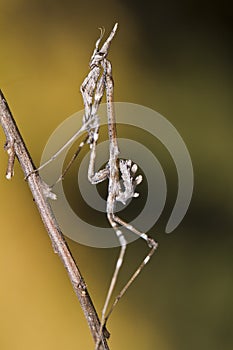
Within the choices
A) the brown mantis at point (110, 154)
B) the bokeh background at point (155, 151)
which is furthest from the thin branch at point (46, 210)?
the bokeh background at point (155, 151)

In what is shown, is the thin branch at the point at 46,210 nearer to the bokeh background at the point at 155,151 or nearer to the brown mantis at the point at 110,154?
the brown mantis at the point at 110,154

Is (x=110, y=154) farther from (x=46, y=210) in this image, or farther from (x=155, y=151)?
(x=155, y=151)

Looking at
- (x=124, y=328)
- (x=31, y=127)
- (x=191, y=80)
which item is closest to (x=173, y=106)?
(x=191, y=80)

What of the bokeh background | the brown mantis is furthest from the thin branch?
the bokeh background

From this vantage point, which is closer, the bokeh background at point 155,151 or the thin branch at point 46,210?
the thin branch at point 46,210

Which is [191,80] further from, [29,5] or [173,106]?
[29,5]
